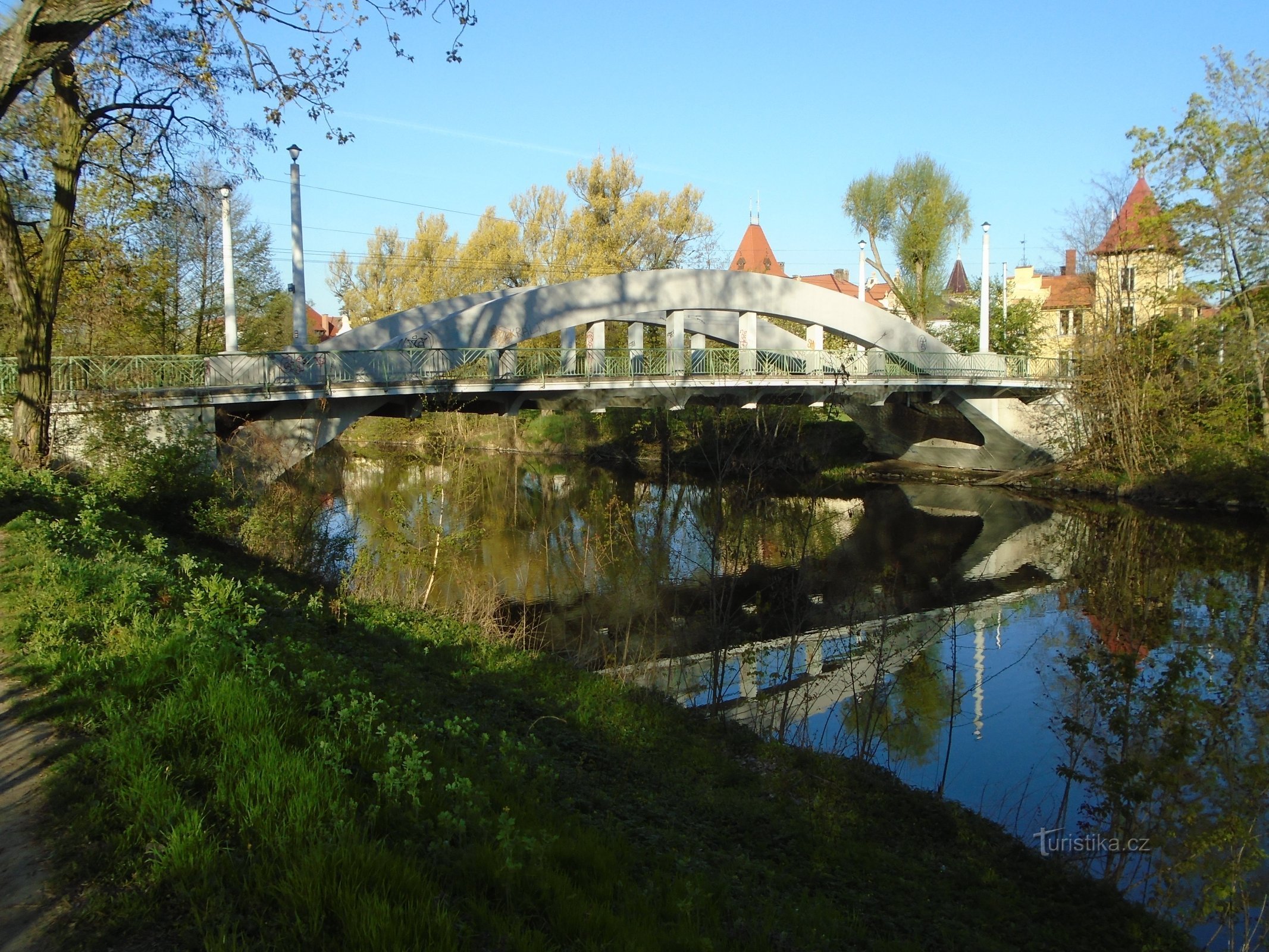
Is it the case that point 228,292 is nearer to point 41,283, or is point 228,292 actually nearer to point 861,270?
point 41,283

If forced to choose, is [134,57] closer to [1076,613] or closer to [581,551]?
[581,551]

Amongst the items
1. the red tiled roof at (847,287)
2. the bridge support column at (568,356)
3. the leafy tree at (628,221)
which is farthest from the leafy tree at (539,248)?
the red tiled roof at (847,287)

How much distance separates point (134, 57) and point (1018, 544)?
58.3 ft

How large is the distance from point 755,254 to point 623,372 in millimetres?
41491

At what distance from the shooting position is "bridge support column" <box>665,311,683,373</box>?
70.4ft

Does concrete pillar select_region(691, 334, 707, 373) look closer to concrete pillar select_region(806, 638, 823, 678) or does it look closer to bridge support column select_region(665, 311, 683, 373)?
bridge support column select_region(665, 311, 683, 373)

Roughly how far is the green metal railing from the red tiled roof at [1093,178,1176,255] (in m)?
3.61

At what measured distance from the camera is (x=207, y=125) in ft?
37.4

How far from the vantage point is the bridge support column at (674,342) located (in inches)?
845

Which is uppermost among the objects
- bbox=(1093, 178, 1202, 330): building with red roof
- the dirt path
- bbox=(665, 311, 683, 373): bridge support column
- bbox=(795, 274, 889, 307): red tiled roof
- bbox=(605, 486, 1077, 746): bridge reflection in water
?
bbox=(795, 274, 889, 307): red tiled roof

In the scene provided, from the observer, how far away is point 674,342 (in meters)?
23.0

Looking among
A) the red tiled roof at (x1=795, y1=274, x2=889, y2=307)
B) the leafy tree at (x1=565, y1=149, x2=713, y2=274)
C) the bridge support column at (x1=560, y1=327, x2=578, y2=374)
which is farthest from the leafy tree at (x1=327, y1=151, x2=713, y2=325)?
the red tiled roof at (x1=795, y1=274, x2=889, y2=307)

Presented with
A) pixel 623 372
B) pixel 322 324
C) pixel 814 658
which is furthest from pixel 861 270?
pixel 322 324

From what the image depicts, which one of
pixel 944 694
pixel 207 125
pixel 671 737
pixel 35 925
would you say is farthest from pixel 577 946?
pixel 207 125
